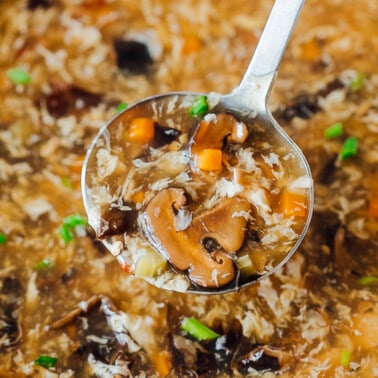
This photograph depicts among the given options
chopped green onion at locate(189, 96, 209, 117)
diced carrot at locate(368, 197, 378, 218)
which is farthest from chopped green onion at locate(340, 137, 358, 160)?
chopped green onion at locate(189, 96, 209, 117)

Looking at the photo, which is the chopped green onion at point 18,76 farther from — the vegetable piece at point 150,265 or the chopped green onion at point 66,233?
the vegetable piece at point 150,265

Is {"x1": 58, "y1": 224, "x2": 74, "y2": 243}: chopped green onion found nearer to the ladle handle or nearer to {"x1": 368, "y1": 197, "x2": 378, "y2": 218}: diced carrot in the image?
the ladle handle

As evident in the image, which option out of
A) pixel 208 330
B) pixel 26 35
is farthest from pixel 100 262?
pixel 26 35

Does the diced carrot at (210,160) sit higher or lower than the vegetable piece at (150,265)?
higher

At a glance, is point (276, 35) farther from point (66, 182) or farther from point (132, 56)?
point (66, 182)

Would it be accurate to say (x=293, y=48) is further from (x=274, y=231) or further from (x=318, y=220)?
(x=274, y=231)

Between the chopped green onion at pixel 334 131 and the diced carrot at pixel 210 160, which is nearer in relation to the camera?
the diced carrot at pixel 210 160

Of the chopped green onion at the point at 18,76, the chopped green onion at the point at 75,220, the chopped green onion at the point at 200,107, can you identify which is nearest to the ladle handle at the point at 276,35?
the chopped green onion at the point at 200,107
